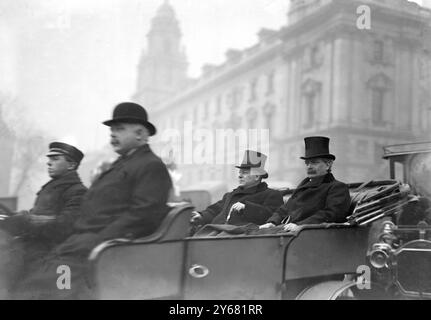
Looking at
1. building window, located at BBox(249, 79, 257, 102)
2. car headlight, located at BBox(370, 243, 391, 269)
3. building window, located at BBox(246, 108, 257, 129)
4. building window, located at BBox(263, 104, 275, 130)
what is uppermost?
building window, located at BBox(249, 79, 257, 102)

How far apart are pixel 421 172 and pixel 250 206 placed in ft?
5.95

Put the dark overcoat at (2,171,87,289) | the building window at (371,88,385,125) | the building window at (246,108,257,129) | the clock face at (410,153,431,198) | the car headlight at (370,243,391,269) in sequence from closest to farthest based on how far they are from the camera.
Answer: the dark overcoat at (2,171,87,289) < the car headlight at (370,243,391,269) < the clock face at (410,153,431,198) < the building window at (246,108,257,129) < the building window at (371,88,385,125)

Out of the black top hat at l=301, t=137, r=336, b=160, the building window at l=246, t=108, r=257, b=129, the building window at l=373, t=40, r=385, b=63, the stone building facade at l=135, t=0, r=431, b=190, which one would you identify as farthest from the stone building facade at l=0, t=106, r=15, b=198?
the building window at l=373, t=40, r=385, b=63

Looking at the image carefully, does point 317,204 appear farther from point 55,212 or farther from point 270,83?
point 270,83

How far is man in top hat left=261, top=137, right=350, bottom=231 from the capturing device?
150 inches

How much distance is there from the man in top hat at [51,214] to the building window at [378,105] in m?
14.8

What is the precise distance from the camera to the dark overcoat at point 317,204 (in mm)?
3799

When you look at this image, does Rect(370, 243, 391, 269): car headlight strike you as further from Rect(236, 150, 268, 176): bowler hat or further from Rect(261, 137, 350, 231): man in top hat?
Rect(236, 150, 268, 176): bowler hat

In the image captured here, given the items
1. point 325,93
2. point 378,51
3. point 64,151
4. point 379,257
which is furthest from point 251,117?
point 64,151

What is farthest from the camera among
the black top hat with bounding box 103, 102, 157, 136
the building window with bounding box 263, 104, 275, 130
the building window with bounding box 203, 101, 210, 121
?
the building window with bounding box 263, 104, 275, 130

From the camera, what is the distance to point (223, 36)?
5.25 metres

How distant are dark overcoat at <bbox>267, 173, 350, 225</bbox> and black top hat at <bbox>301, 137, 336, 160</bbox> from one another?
17 cm
